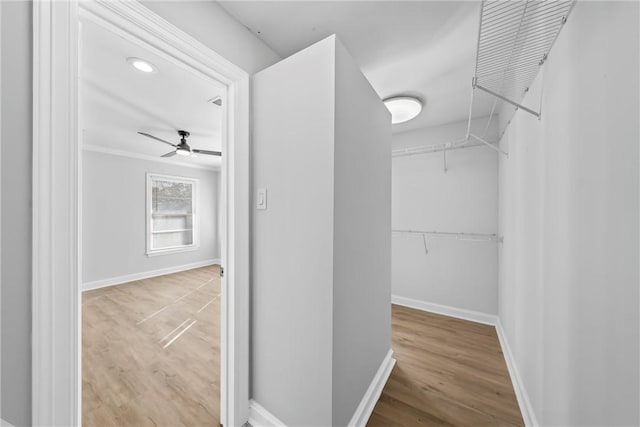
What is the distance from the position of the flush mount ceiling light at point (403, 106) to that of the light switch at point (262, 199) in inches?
64.9

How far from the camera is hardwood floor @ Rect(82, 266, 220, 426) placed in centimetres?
159

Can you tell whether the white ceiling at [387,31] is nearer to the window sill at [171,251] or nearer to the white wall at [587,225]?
the white wall at [587,225]

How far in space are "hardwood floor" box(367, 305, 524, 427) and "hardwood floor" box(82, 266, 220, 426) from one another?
129 centimetres

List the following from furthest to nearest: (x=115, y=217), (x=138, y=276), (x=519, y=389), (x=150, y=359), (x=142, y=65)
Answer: (x=138, y=276) < (x=115, y=217) < (x=150, y=359) < (x=142, y=65) < (x=519, y=389)

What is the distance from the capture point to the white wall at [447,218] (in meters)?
2.83

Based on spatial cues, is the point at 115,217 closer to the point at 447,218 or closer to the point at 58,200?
the point at 58,200

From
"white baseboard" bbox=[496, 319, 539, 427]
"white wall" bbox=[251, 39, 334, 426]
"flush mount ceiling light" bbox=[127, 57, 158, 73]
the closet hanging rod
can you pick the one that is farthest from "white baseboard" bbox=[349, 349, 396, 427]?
"flush mount ceiling light" bbox=[127, 57, 158, 73]

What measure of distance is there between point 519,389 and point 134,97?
4166mm

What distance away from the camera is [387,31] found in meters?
1.55

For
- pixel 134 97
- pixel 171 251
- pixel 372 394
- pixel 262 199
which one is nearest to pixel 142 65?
pixel 134 97

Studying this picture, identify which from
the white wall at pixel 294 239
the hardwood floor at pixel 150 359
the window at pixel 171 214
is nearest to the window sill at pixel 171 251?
the window at pixel 171 214

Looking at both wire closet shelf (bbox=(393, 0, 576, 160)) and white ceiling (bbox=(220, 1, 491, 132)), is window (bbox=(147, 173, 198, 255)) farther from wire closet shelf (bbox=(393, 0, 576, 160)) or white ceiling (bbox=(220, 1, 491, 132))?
wire closet shelf (bbox=(393, 0, 576, 160))

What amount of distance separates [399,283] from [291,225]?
8.70 ft

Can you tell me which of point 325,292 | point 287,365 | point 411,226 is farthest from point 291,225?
point 411,226
